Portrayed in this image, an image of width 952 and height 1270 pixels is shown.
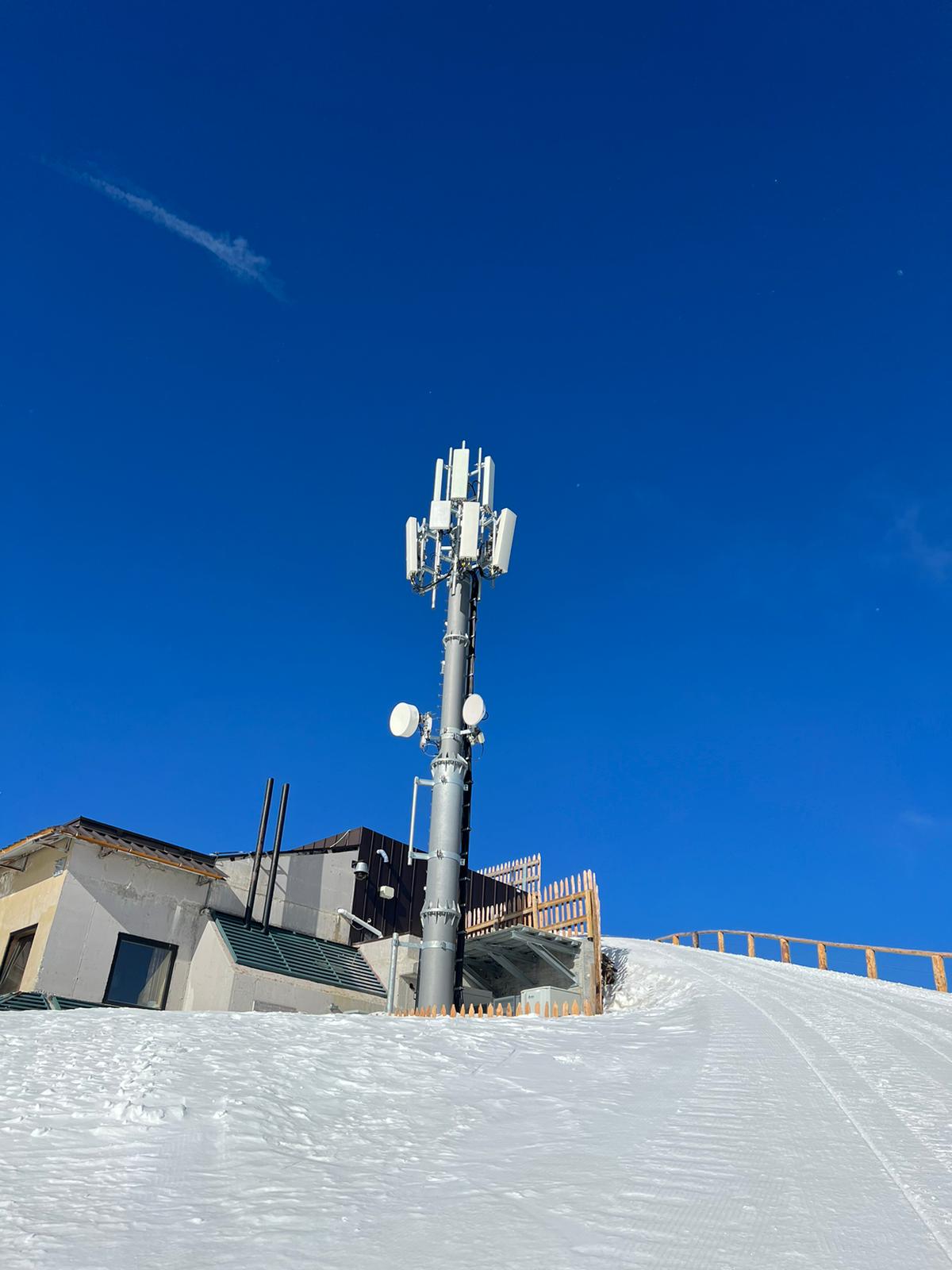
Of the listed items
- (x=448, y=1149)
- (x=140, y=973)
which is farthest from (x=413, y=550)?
(x=448, y=1149)

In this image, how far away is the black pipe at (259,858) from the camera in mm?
26125

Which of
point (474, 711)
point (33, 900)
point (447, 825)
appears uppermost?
point (474, 711)

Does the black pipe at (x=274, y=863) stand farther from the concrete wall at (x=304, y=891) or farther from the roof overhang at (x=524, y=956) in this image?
the roof overhang at (x=524, y=956)

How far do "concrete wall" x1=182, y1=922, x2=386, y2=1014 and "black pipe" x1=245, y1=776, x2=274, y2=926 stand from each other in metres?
1.43

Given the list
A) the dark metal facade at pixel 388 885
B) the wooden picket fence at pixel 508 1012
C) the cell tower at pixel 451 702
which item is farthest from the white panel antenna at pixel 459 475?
the wooden picket fence at pixel 508 1012

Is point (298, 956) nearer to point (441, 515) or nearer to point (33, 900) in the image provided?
point (33, 900)

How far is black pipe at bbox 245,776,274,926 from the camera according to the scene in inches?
1029

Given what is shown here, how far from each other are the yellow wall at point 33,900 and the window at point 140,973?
1.75m

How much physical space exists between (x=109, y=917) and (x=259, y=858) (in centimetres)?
488

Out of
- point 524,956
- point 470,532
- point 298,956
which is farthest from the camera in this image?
point 524,956

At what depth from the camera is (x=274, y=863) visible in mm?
27641

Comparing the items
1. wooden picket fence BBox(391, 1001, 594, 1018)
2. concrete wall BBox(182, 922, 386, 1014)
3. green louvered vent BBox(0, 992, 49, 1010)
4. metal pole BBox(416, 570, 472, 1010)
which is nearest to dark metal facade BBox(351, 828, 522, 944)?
concrete wall BBox(182, 922, 386, 1014)

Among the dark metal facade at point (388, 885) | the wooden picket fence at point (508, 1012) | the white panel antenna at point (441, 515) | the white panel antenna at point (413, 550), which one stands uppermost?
the white panel antenna at point (441, 515)

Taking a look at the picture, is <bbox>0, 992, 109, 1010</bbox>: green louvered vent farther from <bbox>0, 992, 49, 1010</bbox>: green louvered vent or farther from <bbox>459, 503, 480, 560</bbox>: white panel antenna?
<bbox>459, 503, 480, 560</bbox>: white panel antenna
